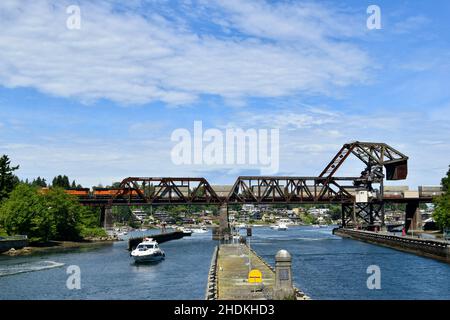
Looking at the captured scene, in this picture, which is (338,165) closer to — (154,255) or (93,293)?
(154,255)

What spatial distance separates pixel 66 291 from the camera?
169 feet

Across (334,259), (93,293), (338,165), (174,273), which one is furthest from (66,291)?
(338,165)

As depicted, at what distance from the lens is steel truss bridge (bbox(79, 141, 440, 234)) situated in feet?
503

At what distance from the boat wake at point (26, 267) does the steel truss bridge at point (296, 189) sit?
73.5m

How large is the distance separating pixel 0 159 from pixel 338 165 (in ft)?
335

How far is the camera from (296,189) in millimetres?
164250

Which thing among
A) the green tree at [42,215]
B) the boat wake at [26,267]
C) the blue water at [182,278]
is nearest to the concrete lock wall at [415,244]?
the blue water at [182,278]

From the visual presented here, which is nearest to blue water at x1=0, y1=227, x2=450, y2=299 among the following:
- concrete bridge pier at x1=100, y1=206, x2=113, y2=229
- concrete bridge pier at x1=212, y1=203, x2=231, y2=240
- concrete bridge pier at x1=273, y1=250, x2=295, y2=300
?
concrete bridge pier at x1=273, y1=250, x2=295, y2=300

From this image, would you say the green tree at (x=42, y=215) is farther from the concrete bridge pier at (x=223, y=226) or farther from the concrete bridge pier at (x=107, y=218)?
the concrete bridge pier at (x=223, y=226)

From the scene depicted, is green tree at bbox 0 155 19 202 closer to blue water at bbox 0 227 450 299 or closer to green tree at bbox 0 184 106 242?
green tree at bbox 0 184 106 242

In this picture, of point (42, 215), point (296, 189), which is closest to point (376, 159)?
point (296, 189)

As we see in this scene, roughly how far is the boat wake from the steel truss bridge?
7346cm

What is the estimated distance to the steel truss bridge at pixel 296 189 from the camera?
503ft

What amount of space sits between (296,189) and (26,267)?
10606 cm
